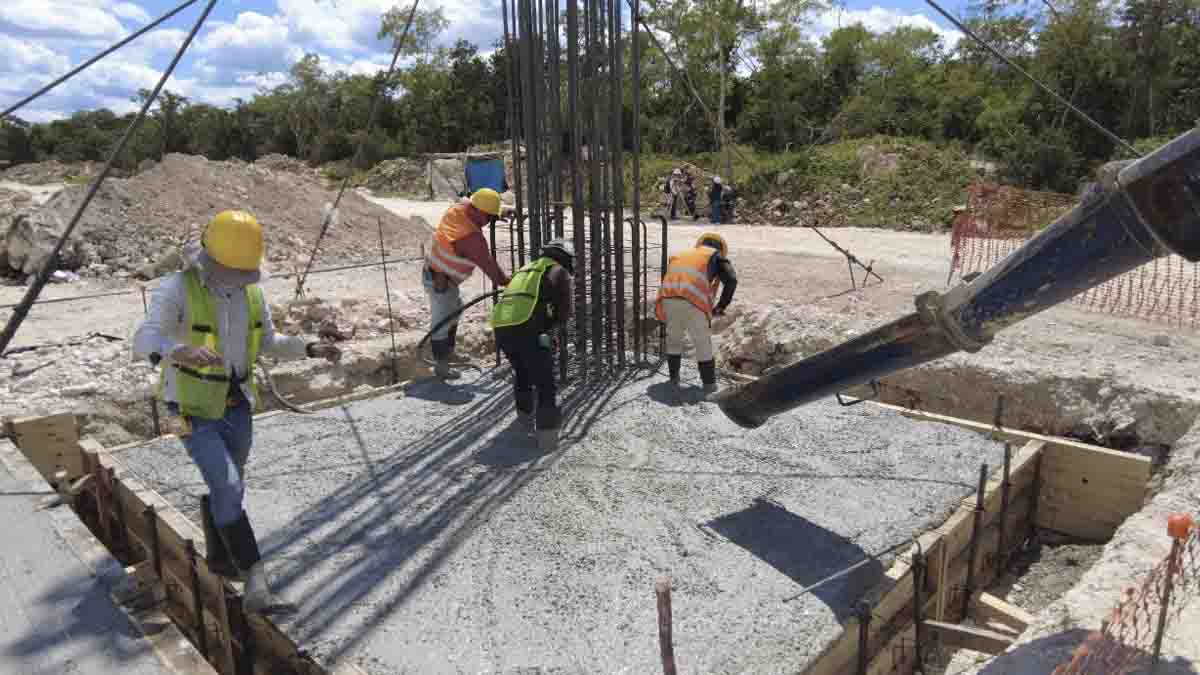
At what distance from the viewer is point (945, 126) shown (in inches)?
890

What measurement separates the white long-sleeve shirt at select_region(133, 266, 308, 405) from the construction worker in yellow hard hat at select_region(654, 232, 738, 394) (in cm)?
307

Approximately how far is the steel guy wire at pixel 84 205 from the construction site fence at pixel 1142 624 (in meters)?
4.11

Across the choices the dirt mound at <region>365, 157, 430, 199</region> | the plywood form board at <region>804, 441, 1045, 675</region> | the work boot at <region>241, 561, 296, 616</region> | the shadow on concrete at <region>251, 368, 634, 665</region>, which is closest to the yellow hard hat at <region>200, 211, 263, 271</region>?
the work boot at <region>241, 561, 296, 616</region>

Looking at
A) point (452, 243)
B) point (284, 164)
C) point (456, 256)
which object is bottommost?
point (456, 256)

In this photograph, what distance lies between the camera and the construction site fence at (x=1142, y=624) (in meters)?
2.95

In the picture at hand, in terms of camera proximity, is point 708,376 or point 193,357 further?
point 708,376

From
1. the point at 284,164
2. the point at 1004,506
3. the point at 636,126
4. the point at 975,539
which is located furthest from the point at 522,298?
the point at 284,164

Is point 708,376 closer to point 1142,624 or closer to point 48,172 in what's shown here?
point 1142,624

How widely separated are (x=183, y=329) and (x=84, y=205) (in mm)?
693

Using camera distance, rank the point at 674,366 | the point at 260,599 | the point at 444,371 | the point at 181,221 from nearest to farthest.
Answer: the point at 260,599 < the point at 674,366 < the point at 444,371 < the point at 181,221

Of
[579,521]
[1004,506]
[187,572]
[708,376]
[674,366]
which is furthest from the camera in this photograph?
[674,366]

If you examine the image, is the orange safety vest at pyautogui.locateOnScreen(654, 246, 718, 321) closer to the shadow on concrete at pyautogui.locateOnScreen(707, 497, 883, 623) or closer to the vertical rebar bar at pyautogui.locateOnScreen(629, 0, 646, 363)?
the vertical rebar bar at pyautogui.locateOnScreen(629, 0, 646, 363)

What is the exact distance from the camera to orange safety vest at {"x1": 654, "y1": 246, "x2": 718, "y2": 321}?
6100 millimetres

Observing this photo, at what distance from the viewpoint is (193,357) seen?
3.17 m
